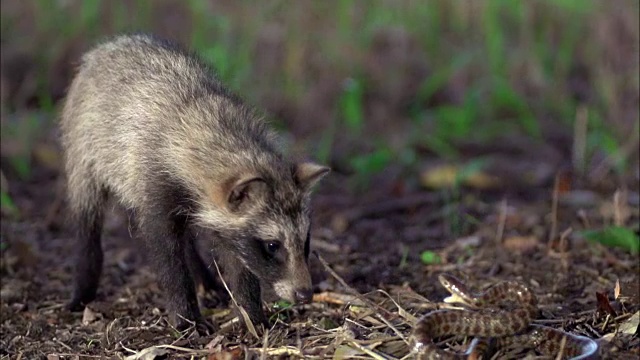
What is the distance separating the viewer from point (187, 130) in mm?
6492

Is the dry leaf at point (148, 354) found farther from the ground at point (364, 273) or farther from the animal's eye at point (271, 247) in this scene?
the animal's eye at point (271, 247)

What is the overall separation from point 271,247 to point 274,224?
6.1 inches

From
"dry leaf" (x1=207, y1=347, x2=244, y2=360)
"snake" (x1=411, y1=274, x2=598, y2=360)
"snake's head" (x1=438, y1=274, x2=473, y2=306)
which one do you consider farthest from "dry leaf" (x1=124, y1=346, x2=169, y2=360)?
"snake's head" (x1=438, y1=274, x2=473, y2=306)

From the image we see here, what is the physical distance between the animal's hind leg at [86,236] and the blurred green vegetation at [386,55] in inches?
157

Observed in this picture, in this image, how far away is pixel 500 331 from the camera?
17.9 ft

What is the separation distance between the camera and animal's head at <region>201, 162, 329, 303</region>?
19.7ft

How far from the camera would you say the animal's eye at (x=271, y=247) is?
19.8ft

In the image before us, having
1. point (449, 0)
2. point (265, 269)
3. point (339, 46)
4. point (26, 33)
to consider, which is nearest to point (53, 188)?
point (26, 33)

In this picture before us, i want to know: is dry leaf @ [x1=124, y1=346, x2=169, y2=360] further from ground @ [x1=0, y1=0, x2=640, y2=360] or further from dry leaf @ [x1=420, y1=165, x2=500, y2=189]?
dry leaf @ [x1=420, y1=165, x2=500, y2=189]

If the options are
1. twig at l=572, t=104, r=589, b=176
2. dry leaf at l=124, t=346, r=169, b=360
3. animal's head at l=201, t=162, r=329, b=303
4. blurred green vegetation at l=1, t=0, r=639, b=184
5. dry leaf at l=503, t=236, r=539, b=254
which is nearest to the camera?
dry leaf at l=124, t=346, r=169, b=360

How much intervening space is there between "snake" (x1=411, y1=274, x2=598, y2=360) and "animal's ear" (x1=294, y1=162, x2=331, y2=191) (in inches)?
45.5

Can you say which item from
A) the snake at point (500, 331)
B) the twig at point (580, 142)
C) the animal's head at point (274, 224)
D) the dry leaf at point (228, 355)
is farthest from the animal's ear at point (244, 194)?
the twig at point (580, 142)

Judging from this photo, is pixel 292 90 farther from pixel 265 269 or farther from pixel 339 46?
pixel 265 269

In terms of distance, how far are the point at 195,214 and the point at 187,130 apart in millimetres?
585
